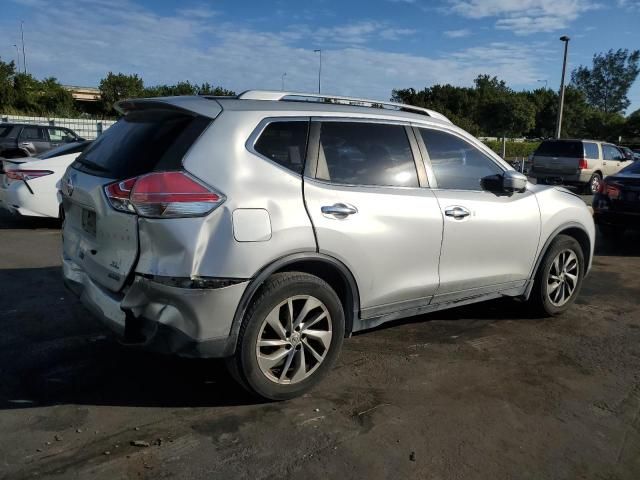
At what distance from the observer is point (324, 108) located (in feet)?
12.4

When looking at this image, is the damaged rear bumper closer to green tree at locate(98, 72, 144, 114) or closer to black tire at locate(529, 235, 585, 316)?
black tire at locate(529, 235, 585, 316)

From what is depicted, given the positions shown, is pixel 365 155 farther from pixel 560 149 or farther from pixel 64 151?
pixel 560 149

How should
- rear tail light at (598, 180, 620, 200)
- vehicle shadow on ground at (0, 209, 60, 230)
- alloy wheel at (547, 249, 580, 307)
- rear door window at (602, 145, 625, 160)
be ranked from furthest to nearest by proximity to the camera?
rear door window at (602, 145, 625, 160), vehicle shadow on ground at (0, 209, 60, 230), rear tail light at (598, 180, 620, 200), alloy wheel at (547, 249, 580, 307)

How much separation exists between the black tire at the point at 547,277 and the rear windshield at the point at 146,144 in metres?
3.27

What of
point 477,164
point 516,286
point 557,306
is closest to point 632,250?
point 557,306

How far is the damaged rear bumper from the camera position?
3.01 m

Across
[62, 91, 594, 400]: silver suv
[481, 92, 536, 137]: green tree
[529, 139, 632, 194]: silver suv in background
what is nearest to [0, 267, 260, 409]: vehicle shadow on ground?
[62, 91, 594, 400]: silver suv

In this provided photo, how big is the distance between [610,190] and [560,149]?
1114cm

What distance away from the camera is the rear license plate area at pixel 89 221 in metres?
3.43

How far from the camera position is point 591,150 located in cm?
1916

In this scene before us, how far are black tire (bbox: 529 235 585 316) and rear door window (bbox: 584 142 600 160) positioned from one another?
1509cm

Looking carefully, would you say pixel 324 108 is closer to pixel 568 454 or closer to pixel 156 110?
pixel 156 110

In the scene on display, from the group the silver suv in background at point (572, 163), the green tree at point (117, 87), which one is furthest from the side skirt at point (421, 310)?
the green tree at point (117, 87)

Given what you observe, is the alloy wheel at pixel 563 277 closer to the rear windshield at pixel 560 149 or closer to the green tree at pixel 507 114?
the rear windshield at pixel 560 149
